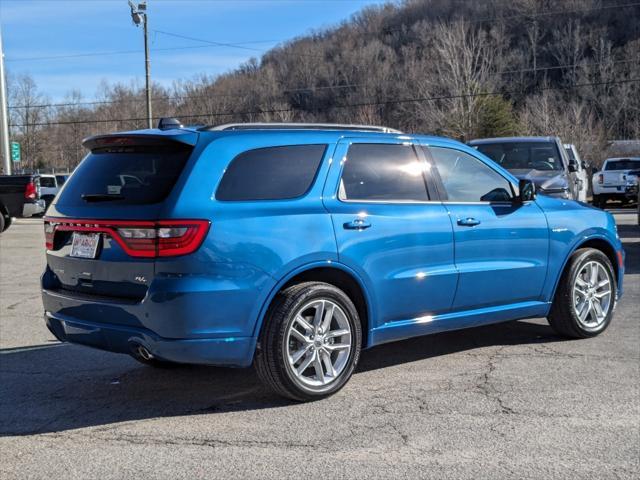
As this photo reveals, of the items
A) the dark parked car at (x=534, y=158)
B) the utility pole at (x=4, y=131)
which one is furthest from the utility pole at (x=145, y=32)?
the dark parked car at (x=534, y=158)

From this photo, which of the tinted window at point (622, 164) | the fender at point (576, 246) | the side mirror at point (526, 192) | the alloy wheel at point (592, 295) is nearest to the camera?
the side mirror at point (526, 192)

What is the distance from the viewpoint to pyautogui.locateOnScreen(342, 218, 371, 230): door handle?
520 centimetres

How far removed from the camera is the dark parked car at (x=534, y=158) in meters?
12.7

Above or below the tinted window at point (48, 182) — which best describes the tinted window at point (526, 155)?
above

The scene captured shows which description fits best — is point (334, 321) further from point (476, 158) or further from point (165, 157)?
point (476, 158)

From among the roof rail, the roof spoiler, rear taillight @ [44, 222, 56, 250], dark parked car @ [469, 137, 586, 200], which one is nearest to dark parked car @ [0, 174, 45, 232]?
dark parked car @ [469, 137, 586, 200]

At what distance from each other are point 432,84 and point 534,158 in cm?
4852

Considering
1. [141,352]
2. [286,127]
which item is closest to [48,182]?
[286,127]

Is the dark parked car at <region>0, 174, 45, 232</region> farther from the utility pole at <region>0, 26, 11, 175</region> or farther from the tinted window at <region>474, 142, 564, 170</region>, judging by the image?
the tinted window at <region>474, 142, 564, 170</region>

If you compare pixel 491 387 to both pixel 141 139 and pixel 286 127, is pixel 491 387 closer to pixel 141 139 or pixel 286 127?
pixel 286 127

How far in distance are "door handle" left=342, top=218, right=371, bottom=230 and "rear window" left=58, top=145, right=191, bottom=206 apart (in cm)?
116

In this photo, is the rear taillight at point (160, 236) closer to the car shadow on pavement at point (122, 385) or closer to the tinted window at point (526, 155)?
the car shadow on pavement at point (122, 385)

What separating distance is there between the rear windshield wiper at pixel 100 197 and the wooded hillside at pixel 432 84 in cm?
3954

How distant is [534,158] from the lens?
13.3m
